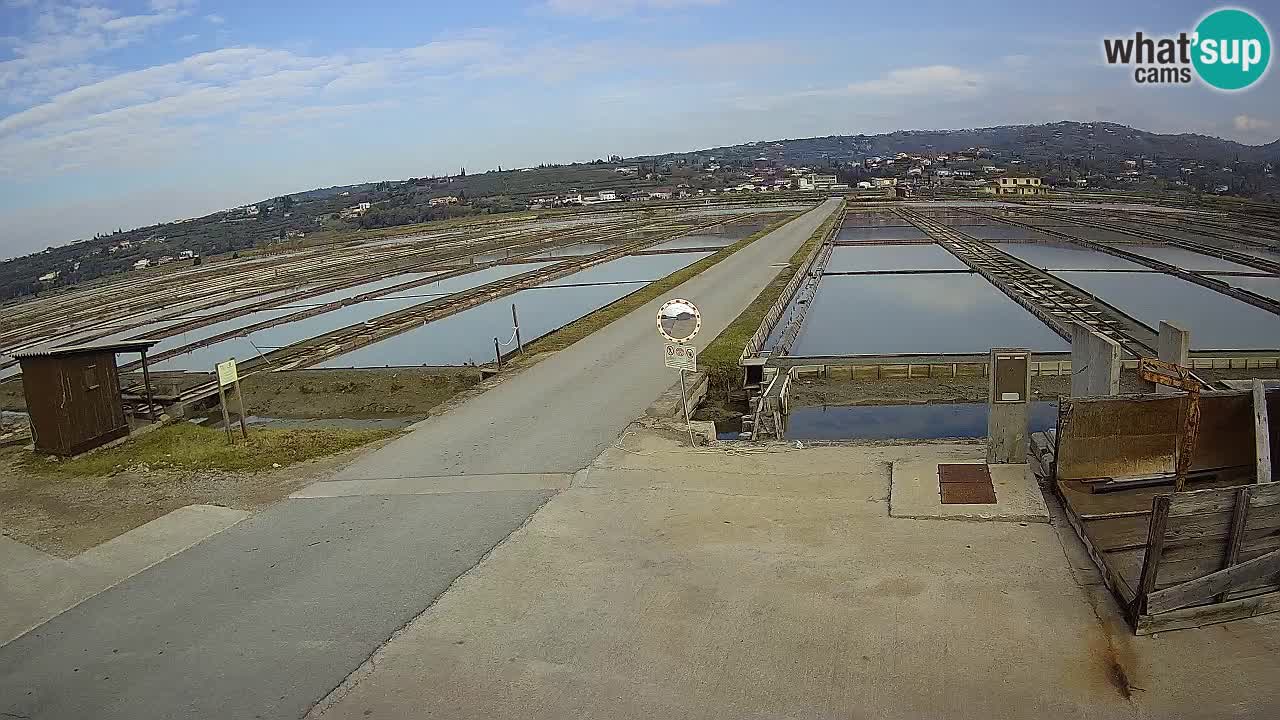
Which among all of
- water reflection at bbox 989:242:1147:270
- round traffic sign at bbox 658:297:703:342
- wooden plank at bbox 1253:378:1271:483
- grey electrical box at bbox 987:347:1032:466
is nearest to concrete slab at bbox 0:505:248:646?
round traffic sign at bbox 658:297:703:342

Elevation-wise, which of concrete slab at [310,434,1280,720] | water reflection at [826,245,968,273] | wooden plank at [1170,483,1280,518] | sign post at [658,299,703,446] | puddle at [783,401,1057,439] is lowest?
puddle at [783,401,1057,439]

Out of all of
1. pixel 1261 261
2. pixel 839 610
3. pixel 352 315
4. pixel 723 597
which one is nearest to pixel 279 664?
pixel 723 597

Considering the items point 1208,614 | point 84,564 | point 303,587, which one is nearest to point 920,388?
point 1208,614

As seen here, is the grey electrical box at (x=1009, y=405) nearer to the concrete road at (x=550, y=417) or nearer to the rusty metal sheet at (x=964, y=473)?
the rusty metal sheet at (x=964, y=473)

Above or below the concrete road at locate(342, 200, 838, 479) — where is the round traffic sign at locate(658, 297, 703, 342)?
above

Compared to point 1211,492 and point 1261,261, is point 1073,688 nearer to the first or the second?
point 1211,492

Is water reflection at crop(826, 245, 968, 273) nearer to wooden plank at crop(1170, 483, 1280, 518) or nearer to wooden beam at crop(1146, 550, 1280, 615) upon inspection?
wooden plank at crop(1170, 483, 1280, 518)

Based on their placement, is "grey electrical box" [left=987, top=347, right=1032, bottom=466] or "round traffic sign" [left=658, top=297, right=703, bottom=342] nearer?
"grey electrical box" [left=987, top=347, right=1032, bottom=466]

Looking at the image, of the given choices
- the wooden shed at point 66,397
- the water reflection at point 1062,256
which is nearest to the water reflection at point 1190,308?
the water reflection at point 1062,256
